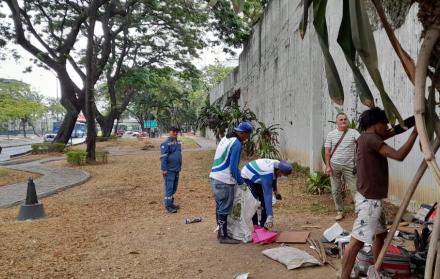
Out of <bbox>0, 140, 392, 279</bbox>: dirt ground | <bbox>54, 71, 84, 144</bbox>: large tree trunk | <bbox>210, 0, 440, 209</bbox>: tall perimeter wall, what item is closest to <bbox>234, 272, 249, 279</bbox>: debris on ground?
<bbox>0, 140, 392, 279</bbox>: dirt ground

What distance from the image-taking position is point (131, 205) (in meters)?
8.37

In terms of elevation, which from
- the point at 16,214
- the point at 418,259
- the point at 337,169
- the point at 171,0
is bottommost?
the point at 16,214

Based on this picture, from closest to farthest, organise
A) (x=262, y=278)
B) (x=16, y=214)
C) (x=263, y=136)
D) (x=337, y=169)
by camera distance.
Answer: (x=262, y=278)
(x=337, y=169)
(x=16, y=214)
(x=263, y=136)

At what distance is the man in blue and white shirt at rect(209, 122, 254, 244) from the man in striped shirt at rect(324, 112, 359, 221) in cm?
173

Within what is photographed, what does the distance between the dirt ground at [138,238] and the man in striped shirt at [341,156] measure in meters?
0.44

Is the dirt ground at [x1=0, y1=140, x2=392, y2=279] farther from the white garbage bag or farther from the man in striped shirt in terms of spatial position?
the man in striped shirt

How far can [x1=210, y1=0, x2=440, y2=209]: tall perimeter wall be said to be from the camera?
6250mm

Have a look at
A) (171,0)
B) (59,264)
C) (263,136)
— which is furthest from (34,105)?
(59,264)

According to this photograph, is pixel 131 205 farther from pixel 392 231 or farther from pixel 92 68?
pixel 92 68

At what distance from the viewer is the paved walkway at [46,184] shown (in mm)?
9523

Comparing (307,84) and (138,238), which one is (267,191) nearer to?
(138,238)

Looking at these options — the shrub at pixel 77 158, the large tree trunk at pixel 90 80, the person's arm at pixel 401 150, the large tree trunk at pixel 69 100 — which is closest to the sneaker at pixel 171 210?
the person's arm at pixel 401 150

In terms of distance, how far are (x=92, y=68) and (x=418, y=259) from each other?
588 inches

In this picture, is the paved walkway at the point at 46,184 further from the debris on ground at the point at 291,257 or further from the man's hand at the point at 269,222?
the debris on ground at the point at 291,257
